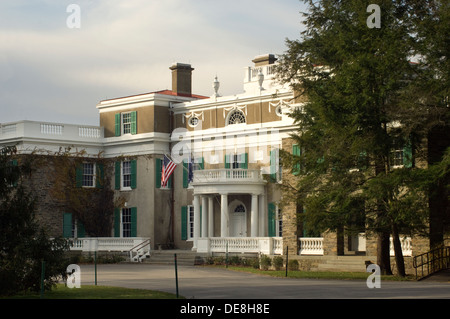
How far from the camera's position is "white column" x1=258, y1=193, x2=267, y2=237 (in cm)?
4438

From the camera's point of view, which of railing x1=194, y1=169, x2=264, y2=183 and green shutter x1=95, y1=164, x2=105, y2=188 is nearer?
railing x1=194, y1=169, x2=264, y2=183

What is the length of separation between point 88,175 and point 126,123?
12.2ft

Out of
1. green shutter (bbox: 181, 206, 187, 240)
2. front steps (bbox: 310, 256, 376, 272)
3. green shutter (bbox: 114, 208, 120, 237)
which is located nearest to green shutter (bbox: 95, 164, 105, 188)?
green shutter (bbox: 114, 208, 120, 237)

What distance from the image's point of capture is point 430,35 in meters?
28.6

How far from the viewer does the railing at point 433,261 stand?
30656 millimetres

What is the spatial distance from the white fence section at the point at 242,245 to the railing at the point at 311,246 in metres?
1.41

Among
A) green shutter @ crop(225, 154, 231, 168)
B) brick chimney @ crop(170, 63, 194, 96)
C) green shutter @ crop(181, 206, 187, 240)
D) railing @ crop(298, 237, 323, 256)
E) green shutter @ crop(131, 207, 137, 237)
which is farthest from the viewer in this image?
brick chimney @ crop(170, 63, 194, 96)

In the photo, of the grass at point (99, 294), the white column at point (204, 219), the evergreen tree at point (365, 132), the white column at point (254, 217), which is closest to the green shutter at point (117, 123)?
the white column at point (204, 219)

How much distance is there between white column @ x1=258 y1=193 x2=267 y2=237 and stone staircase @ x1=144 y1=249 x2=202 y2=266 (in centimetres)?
365

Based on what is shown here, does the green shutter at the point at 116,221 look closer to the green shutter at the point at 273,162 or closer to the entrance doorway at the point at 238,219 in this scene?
the entrance doorway at the point at 238,219

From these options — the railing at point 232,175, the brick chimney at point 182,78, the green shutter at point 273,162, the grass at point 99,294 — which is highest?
the brick chimney at point 182,78

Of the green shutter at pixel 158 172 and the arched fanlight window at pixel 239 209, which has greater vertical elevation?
the green shutter at pixel 158 172

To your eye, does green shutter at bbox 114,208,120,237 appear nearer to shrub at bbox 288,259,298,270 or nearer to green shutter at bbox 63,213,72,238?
green shutter at bbox 63,213,72,238
